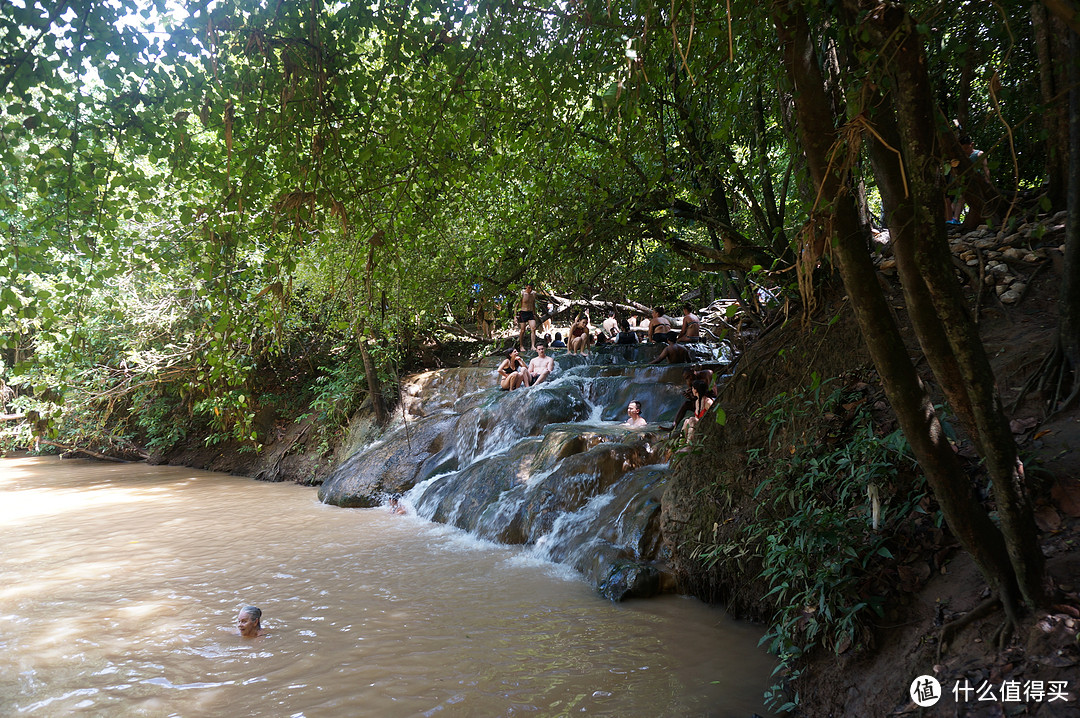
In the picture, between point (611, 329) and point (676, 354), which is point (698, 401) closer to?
point (676, 354)

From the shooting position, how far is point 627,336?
14.4 meters

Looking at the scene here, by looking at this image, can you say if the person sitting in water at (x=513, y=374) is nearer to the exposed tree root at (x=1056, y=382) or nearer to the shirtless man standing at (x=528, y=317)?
the shirtless man standing at (x=528, y=317)

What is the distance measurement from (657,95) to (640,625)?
4476 mm

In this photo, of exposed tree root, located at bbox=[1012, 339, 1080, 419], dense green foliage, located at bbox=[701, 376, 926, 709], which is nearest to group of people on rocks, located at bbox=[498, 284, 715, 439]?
dense green foliage, located at bbox=[701, 376, 926, 709]

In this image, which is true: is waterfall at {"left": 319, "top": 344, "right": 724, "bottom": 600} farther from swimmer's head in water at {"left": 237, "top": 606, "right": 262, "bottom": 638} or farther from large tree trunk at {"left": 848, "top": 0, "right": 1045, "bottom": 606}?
large tree trunk at {"left": 848, "top": 0, "right": 1045, "bottom": 606}

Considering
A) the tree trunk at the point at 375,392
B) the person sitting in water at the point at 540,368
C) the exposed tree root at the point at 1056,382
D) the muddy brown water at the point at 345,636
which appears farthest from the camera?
the tree trunk at the point at 375,392

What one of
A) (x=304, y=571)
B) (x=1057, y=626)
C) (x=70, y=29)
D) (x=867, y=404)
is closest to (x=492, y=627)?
(x=304, y=571)

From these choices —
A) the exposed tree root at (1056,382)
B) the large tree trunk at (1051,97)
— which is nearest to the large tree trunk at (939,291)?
the exposed tree root at (1056,382)

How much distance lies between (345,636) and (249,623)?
758 millimetres

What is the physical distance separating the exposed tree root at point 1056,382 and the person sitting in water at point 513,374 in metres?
9.08

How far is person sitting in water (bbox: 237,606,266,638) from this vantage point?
4.96 m

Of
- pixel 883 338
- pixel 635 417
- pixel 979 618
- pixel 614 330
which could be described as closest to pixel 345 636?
pixel 979 618

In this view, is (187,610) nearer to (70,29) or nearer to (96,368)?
(70,29)

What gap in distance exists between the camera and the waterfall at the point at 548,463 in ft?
21.0
